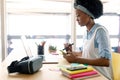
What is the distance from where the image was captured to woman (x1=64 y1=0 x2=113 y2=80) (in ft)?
5.47

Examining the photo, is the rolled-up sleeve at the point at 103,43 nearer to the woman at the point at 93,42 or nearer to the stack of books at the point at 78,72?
the woman at the point at 93,42

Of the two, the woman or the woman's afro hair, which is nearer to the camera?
the woman

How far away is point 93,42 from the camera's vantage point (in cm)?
182

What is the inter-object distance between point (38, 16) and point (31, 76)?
7.61 ft

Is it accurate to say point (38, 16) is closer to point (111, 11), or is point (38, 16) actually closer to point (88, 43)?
point (111, 11)

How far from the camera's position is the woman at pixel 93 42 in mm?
1667

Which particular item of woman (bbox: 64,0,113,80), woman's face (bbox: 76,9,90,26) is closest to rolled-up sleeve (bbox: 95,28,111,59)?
woman (bbox: 64,0,113,80)

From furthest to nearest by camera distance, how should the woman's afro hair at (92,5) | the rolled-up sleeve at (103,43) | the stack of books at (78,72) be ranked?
the woman's afro hair at (92,5) < the rolled-up sleeve at (103,43) < the stack of books at (78,72)

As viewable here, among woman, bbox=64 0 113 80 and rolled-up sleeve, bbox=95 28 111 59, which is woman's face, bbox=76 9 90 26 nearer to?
woman, bbox=64 0 113 80

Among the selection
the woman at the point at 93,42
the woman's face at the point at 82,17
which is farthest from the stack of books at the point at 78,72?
the woman's face at the point at 82,17

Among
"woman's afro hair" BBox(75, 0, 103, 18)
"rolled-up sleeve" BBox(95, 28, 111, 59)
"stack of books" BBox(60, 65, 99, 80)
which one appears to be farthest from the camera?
"woman's afro hair" BBox(75, 0, 103, 18)

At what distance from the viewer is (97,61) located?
166 cm

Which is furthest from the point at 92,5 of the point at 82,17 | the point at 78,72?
the point at 78,72

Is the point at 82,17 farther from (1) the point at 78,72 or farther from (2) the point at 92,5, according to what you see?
(1) the point at 78,72
